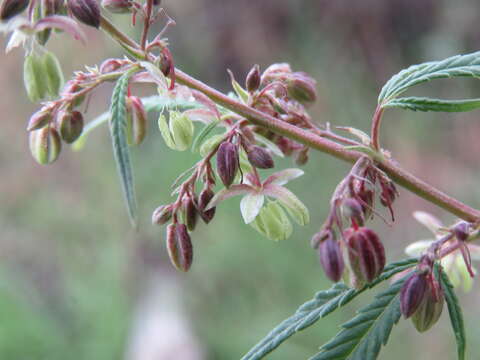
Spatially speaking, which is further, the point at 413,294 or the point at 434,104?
the point at 434,104

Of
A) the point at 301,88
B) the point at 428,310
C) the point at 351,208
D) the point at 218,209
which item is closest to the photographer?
the point at 351,208

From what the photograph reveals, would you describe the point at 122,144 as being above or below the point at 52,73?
below

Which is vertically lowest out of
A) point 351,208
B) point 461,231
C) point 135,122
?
point 461,231

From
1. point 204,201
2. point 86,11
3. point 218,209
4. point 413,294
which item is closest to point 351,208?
point 413,294

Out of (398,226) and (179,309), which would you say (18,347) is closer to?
(179,309)

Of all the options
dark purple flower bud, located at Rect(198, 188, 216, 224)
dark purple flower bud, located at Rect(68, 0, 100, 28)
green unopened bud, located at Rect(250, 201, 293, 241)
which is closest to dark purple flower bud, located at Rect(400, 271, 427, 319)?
green unopened bud, located at Rect(250, 201, 293, 241)

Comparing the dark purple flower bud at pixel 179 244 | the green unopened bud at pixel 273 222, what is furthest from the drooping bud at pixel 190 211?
the green unopened bud at pixel 273 222

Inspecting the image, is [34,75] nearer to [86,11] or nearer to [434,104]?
[86,11]
